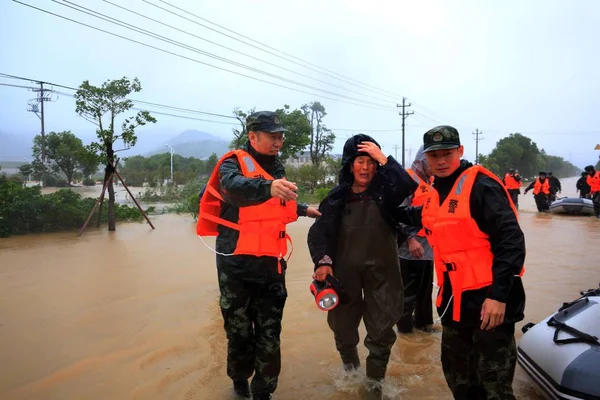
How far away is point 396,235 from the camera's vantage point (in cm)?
302

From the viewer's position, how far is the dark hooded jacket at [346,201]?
2.80 meters

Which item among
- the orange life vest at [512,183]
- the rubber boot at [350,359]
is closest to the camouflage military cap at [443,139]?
the rubber boot at [350,359]

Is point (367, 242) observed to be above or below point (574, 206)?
above

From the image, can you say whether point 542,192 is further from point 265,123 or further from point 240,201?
point 240,201

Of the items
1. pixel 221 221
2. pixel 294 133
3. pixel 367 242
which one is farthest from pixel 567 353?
pixel 294 133

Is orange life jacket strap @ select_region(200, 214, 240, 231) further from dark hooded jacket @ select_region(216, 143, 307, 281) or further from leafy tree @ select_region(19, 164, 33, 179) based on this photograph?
leafy tree @ select_region(19, 164, 33, 179)

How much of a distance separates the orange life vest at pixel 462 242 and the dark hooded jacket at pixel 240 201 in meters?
1.01

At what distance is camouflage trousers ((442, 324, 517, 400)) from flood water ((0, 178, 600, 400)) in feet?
2.34

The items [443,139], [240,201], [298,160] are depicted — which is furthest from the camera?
[298,160]

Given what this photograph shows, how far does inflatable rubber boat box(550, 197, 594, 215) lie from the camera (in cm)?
1474

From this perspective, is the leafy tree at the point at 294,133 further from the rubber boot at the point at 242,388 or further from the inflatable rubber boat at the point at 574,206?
the rubber boot at the point at 242,388

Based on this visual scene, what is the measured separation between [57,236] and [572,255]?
11848 millimetres

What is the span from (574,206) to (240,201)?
16045mm

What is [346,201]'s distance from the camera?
2.92 metres
